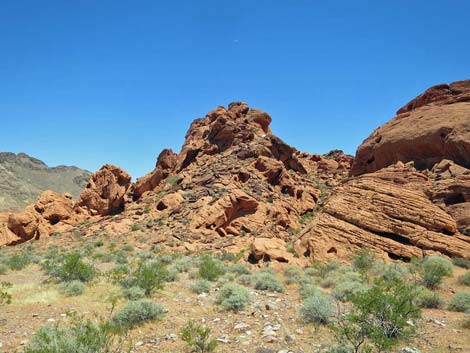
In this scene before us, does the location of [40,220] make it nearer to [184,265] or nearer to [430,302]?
[184,265]

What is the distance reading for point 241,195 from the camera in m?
25.3

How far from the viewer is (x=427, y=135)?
24125 millimetres

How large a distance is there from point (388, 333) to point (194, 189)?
23.9 metres

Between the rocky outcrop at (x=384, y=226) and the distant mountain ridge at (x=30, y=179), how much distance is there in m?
70.7

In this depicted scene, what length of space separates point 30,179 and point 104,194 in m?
85.6

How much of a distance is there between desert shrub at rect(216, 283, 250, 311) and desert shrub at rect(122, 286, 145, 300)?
2437 millimetres

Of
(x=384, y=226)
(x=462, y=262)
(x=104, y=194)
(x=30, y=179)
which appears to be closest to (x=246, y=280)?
(x=384, y=226)

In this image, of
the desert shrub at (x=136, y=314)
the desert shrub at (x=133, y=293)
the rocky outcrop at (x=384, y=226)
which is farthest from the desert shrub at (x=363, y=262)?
the desert shrub at (x=136, y=314)

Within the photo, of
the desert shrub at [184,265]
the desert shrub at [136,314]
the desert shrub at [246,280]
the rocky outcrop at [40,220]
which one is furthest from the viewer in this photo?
the rocky outcrop at [40,220]

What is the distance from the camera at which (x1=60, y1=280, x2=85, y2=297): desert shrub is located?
1029 centimetres

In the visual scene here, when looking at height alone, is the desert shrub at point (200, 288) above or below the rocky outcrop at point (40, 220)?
below

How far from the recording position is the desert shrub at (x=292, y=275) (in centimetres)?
1314

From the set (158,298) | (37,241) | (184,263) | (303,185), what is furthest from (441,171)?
(37,241)

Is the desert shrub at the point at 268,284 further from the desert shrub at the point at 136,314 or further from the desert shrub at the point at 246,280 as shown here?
the desert shrub at the point at 136,314
